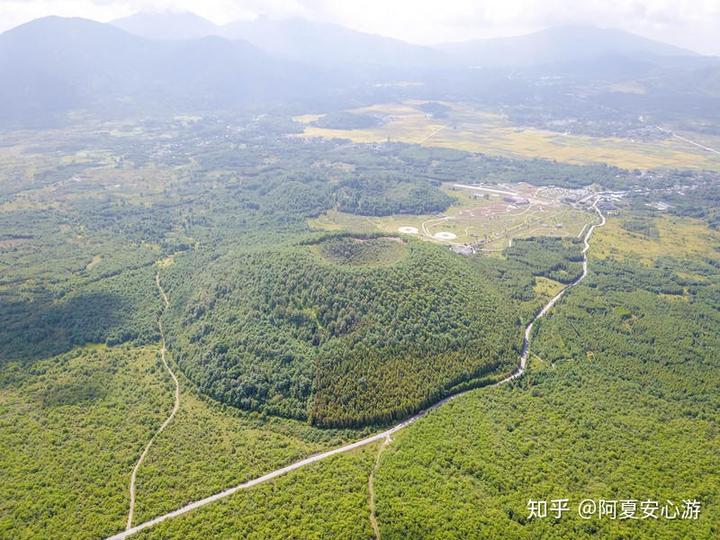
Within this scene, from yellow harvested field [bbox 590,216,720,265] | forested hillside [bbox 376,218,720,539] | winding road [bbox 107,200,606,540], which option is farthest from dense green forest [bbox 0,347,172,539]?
yellow harvested field [bbox 590,216,720,265]

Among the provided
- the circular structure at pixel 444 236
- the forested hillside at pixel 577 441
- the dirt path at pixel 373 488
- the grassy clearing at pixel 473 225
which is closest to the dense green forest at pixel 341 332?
the dirt path at pixel 373 488

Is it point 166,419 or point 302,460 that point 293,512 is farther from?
point 166,419

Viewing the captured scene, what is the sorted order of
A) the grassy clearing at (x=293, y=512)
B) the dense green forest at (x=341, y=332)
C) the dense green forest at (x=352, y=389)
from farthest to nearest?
1. the dense green forest at (x=341, y=332)
2. the dense green forest at (x=352, y=389)
3. the grassy clearing at (x=293, y=512)

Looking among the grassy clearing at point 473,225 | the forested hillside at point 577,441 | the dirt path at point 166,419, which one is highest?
the grassy clearing at point 473,225

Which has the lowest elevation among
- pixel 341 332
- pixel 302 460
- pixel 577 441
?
pixel 577 441

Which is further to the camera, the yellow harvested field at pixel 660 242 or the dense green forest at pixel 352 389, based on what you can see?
the yellow harvested field at pixel 660 242

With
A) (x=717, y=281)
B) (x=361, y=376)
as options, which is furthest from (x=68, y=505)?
(x=717, y=281)

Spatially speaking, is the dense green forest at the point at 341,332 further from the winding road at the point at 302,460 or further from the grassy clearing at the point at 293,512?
the grassy clearing at the point at 293,512

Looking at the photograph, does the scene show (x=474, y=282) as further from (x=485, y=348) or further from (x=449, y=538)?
(x=449, y=538)

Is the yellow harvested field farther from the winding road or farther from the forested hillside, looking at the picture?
the winding road

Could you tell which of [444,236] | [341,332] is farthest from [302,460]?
[444,236]
